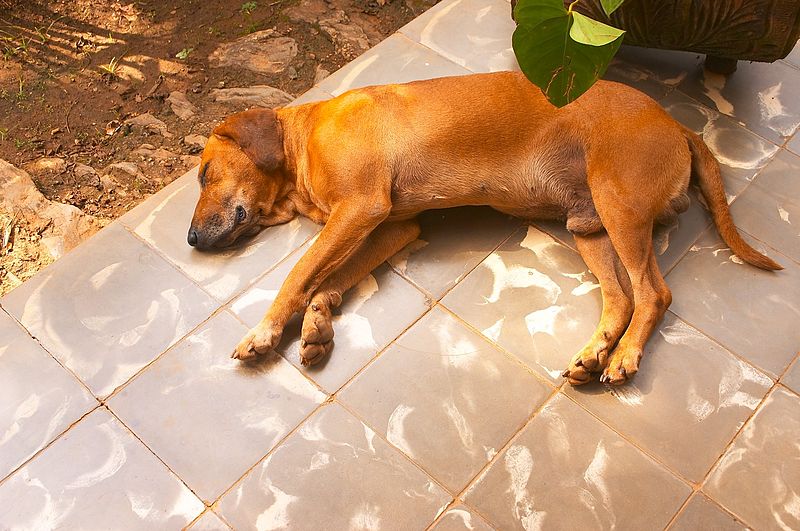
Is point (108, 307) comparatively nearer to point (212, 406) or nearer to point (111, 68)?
point (212, 406)

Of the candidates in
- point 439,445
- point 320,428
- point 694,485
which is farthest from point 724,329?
point 320,428

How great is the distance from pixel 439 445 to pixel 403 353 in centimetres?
44

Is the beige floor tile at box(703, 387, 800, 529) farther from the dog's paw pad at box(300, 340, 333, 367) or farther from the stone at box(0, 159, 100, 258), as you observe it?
the stone at box(0, 159, 100, 258)

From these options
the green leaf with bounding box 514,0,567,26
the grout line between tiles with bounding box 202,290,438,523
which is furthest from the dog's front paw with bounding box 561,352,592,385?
the green leaf with bounding box 514,0,567,26

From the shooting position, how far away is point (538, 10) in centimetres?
228

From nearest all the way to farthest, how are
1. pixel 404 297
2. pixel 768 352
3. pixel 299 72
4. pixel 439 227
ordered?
pixel 768 352 < pixel 404 297 < pixel 439 227 < pixel 299 72

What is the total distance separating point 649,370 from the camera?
10.3ft

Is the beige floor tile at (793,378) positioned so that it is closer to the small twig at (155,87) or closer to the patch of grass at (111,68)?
the small twig at (155,87)

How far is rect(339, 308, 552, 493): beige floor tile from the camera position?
2963 millimetres

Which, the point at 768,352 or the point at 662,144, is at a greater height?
the point at 662,144

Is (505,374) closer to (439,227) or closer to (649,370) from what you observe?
(649,370)

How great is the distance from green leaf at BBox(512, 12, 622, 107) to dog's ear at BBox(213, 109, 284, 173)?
60.1 inches

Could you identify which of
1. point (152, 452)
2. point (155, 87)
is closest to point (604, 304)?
point (152, 452)

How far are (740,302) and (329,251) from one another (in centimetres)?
176
